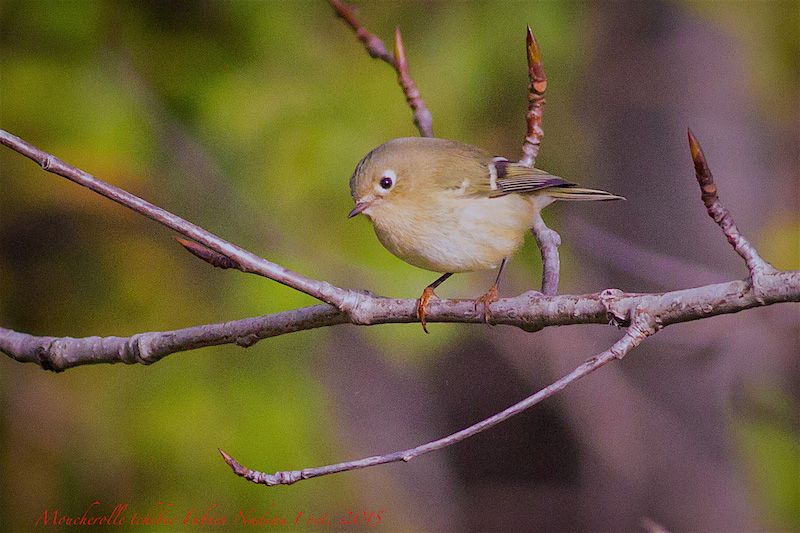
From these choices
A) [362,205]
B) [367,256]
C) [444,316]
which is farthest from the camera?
[367,256]

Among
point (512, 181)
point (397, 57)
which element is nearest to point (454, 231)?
point (512, 181)

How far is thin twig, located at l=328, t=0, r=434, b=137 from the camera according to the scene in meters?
1.31

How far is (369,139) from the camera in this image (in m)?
1.79

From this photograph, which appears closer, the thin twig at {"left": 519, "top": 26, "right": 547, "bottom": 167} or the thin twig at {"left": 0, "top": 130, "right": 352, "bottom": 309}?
the thin twig at {"left": 0, "top": 130, "right": 352, "bottom": 309}

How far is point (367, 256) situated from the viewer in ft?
5.68

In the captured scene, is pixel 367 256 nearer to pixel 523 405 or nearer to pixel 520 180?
pixel 520 180

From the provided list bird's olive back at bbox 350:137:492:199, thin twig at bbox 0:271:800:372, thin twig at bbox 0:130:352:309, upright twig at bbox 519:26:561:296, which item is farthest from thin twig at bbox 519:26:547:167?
thin twig at bbox 0:130:352:309

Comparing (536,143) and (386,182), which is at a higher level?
(536,143)

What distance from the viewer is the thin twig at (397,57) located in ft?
4.30

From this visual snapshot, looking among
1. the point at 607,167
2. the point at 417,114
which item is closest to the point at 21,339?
the point at 417,114

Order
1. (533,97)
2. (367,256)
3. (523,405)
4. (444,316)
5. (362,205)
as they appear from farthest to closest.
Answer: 1. (367,256)
2. (362,205)
3. (533,97)
4. (444,316)
5. (523,405)

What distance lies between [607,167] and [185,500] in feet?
4.92

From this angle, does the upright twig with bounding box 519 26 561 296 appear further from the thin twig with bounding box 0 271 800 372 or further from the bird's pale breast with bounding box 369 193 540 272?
the thin twig with bounding box 0 271 800 372

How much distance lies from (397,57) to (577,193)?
400 mm
